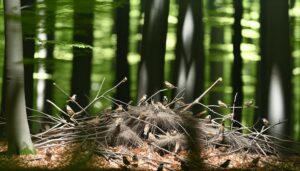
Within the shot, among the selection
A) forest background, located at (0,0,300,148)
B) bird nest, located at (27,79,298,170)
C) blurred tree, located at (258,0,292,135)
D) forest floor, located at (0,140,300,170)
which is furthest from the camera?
blurred tree, located at (258,0,292,135)

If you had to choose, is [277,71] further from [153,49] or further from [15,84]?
[15,84]

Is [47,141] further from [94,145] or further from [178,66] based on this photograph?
[178,66]

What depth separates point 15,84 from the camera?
6.84 meters

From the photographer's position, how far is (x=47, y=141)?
25.8 ft

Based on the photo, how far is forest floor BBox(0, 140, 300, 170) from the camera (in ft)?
21.9

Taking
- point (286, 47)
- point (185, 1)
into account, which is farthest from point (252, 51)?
point (286, 47)

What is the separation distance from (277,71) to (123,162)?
12.8 feet

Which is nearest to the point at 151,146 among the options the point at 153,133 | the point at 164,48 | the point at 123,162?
the point at 153,133

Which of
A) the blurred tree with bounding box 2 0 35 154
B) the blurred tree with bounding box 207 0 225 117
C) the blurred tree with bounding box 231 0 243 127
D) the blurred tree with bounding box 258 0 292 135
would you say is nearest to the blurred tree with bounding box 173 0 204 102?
the blurred tree with bounding box 231 0 243 127

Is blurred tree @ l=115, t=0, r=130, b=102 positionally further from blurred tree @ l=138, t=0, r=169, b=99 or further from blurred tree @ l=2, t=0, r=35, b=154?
blurred tree @ l=2, t=0, r=35, b=154

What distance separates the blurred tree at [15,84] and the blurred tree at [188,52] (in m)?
6.04

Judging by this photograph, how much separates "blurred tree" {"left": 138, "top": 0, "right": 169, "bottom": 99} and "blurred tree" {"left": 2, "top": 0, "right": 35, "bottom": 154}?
4.10m

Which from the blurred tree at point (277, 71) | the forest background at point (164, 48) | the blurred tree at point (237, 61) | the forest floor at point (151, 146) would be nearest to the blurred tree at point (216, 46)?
the forest background at point (164, 48)

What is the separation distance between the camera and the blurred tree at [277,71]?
9.00 m
